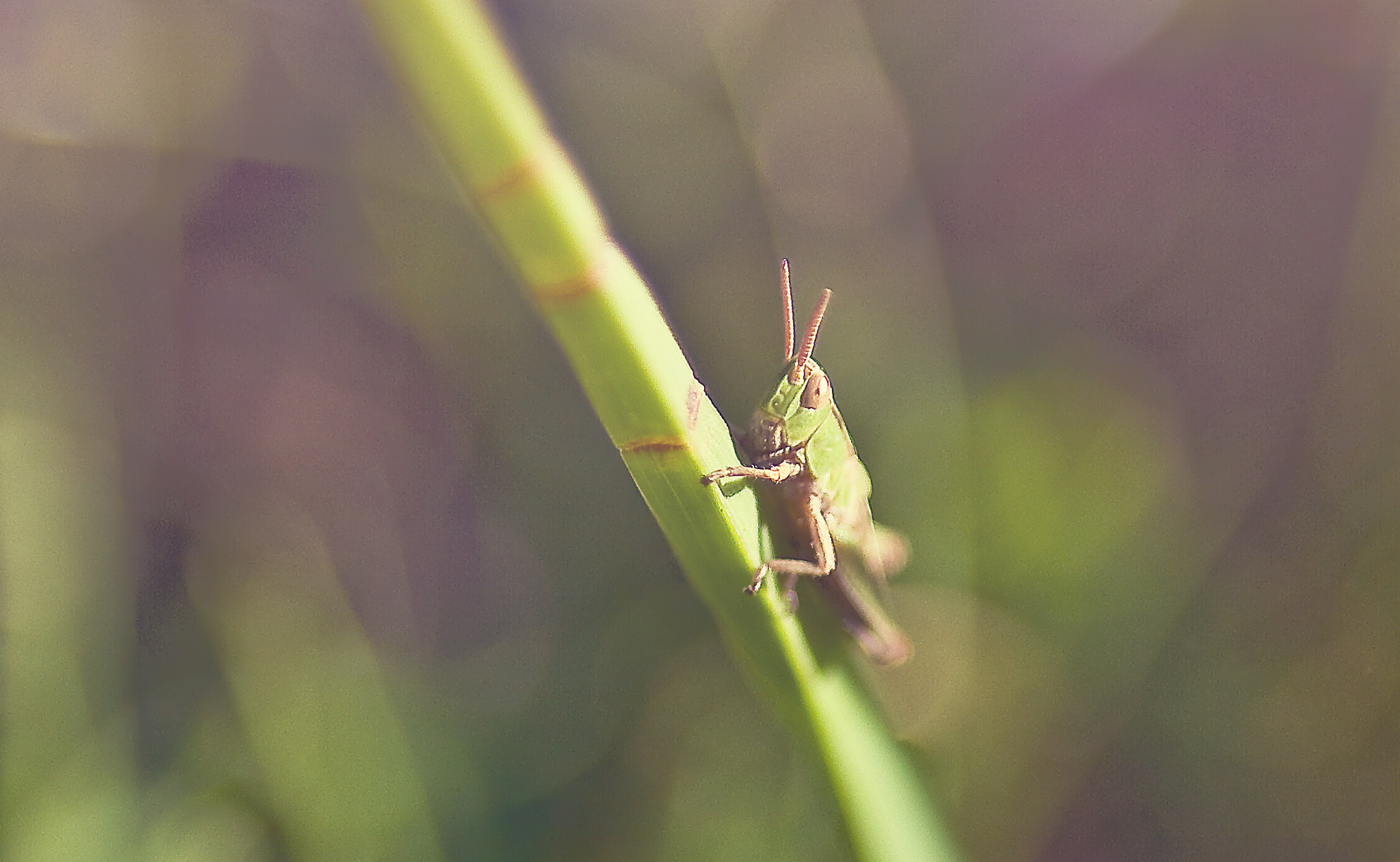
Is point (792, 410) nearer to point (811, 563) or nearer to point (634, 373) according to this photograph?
point (811, 563)

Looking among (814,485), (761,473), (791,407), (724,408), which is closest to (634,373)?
(761,473)

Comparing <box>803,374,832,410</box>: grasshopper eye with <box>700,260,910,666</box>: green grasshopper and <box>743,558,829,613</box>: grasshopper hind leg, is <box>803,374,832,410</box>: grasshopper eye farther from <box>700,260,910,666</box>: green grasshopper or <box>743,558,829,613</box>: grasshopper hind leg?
<box>743,558,829,613</box>: grasshopper hind leg

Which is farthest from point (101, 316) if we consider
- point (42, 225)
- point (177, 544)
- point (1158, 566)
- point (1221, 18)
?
point (1221, 18)

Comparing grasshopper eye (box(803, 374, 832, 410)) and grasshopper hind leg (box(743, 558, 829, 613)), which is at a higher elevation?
grasshopper eye (box(803, 374, 832, 410))

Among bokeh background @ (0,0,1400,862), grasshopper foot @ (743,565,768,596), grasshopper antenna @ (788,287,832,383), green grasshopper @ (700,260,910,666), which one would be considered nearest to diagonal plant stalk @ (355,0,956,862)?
grasshopper foot @ (743,565,768,596)

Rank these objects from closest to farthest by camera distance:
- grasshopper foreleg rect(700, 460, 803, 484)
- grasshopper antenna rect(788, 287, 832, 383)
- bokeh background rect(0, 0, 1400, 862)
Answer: grasshopper foreleg rect(700, 460, 803, 484)
grasshopper antenna rect(788, 287, 832, 383)
bokeh background rect(0, 0, 1400, 862)
